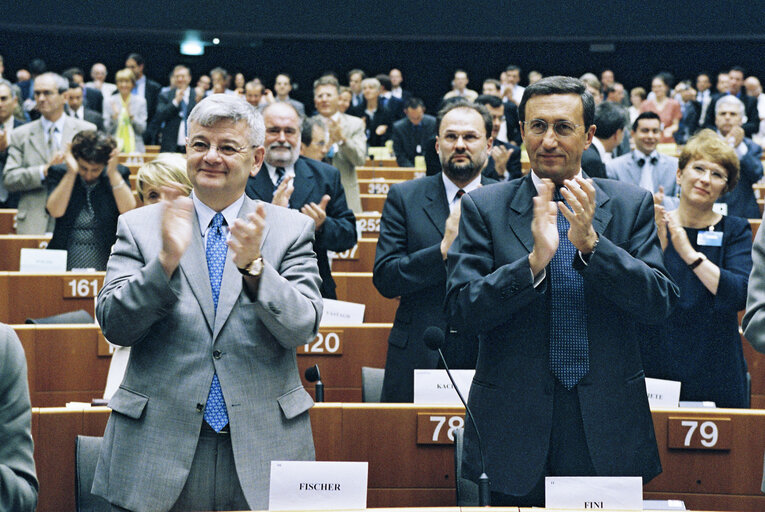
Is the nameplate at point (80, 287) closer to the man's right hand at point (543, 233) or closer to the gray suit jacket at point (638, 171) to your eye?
the gray suit jacket at point (638, 171)

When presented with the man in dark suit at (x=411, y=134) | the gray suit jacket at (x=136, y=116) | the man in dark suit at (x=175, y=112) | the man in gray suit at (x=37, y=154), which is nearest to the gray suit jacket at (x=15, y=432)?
the man in gray suit at (x=37, y=154)

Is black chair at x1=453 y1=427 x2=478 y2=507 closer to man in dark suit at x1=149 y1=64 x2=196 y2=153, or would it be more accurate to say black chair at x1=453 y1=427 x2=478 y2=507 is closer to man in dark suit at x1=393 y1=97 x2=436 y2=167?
man in dark suit at x1=149 y1=64 x2=196 y2=153

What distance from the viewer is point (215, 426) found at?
6.79 ft

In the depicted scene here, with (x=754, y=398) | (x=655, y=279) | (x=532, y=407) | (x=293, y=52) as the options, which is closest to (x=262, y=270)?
(x=532, y=407)

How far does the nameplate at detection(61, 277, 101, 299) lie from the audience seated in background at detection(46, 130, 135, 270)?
156mm

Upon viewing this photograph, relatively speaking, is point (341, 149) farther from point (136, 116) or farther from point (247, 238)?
point (247, 238)

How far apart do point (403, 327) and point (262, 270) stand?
1.32m

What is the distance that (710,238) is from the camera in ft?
11.3

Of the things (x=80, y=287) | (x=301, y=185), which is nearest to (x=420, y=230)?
(x=301, y=185)

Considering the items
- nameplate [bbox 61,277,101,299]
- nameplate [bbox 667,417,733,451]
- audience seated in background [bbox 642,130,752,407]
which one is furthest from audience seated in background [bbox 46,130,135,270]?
nameplate [bbox 667,417,733,451]

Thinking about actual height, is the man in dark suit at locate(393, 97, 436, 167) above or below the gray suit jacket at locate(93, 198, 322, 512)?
above

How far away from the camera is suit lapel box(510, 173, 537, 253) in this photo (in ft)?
7.27

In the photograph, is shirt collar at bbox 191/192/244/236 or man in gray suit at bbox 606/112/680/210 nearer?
shirt collar at bbox 191/192/244/236

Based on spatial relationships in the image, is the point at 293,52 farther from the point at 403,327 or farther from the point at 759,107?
the point at 403,327
